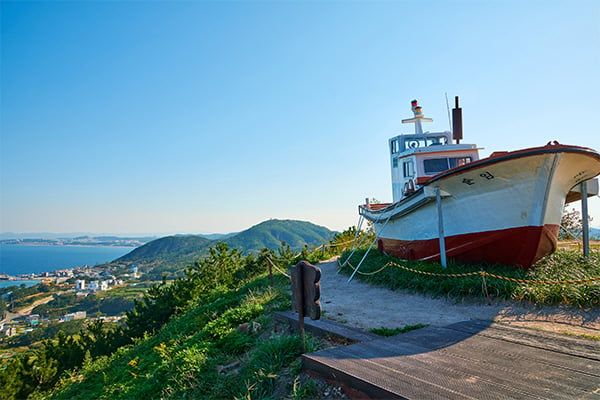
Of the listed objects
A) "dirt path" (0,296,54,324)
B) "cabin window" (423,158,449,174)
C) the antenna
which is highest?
the antenna

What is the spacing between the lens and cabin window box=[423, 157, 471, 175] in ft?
36.9

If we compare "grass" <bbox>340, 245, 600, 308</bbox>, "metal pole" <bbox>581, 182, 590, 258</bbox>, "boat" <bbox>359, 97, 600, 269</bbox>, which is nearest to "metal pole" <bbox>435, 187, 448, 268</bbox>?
"boat" <bbox>359, 97, 600, 269</bbox>

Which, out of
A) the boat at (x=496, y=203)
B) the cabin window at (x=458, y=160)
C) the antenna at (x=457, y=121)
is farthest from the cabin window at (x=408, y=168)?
the antenna at (x=457, y=121)

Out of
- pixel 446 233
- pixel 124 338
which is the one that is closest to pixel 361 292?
pixel 446 233

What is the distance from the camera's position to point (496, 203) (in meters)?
8.42

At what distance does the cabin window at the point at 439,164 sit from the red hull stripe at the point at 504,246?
2.44 metres

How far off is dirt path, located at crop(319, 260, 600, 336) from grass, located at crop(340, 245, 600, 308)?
197 mm

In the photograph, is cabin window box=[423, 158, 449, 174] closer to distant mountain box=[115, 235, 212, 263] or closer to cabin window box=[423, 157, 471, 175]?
cabin window box=[423, 157, 471, 175]

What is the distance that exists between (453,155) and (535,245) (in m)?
3.95

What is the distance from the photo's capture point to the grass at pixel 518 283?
7084mm

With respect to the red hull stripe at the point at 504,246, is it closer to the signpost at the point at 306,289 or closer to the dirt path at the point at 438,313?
the dirt path at the point at 438,313

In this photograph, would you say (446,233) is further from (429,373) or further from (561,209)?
(429,373)

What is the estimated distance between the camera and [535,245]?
26.9 ft

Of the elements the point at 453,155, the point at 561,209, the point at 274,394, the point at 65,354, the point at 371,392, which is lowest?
the point at 65,354
